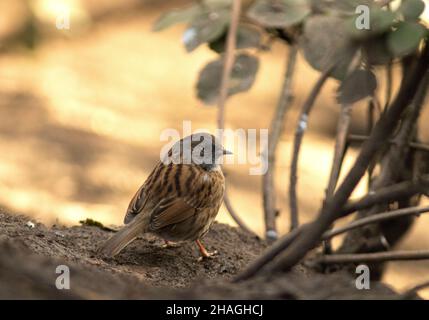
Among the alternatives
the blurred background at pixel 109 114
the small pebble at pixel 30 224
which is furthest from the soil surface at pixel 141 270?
the blurred background at pixel 109 114

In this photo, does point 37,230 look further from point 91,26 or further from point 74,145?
point 91,26

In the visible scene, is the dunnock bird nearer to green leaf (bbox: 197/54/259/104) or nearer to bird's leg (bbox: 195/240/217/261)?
bird's leg (bbox: 195/240/217/261)

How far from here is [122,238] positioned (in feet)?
14.5

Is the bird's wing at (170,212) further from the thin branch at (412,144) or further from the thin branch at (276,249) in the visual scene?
the thin branch at (276,249)

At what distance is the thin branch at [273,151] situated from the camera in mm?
5488

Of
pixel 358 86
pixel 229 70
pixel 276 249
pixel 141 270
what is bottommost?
pixel 276 249

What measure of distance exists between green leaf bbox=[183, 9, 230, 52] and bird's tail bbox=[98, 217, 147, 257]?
140 cm

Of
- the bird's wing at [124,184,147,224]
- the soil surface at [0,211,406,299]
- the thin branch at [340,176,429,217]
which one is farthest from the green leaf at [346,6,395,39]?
the bird's wing at [124,184,147,224]

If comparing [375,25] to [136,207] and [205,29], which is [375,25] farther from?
[205,29]

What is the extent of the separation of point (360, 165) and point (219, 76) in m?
2.59

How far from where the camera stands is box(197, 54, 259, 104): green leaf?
5496 millimetres

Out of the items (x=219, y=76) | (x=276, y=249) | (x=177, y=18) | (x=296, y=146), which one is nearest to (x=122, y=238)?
(x=276, y=249)

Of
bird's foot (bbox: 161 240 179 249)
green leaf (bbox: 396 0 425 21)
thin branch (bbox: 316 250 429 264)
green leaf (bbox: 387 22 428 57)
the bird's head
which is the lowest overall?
thin branch (bbox: 316 250 429 264)

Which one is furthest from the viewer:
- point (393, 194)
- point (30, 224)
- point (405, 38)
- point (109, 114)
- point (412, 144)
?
point (109, 114)
